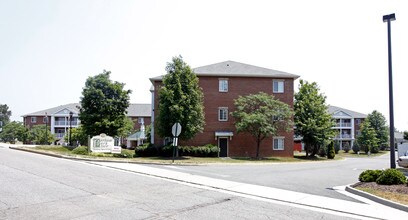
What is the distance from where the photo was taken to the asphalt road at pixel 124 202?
328 inches

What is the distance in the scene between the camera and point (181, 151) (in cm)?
3625

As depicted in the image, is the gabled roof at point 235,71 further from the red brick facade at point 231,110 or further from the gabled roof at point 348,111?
the gabled roof at point 348,111

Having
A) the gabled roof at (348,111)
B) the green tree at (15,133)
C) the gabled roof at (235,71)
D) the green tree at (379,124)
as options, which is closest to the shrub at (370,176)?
the gabled roof at (235,71)

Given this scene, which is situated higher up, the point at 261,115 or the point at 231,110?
the point at 231,110

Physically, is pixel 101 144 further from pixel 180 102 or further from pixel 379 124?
pixel 379 124

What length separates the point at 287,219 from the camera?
8.30 m

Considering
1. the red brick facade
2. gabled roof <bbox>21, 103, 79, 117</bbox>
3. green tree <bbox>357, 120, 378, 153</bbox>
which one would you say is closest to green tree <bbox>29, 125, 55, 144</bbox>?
gabled roof <bbox>21, 103, 79, 117</bbox>

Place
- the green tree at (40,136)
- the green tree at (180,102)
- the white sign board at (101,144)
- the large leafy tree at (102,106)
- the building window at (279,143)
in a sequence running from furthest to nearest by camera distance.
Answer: the green tree at (40,136), the building window at (279,143), the large leafy tree at (102,106), the green tree at (180,102), the white sign board at (101,144)

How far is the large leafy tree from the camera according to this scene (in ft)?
124

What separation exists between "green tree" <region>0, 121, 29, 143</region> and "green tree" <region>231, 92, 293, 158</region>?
5595 cm

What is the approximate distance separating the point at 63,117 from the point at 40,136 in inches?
658

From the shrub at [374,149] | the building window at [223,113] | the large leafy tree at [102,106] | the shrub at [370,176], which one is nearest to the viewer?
Result: the shrub at [370,176]

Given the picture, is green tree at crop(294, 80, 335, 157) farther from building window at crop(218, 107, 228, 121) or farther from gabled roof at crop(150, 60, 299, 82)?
building window at crop(218, 107, 228, 121)

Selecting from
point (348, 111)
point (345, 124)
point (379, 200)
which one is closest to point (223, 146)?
point (379, 200)
